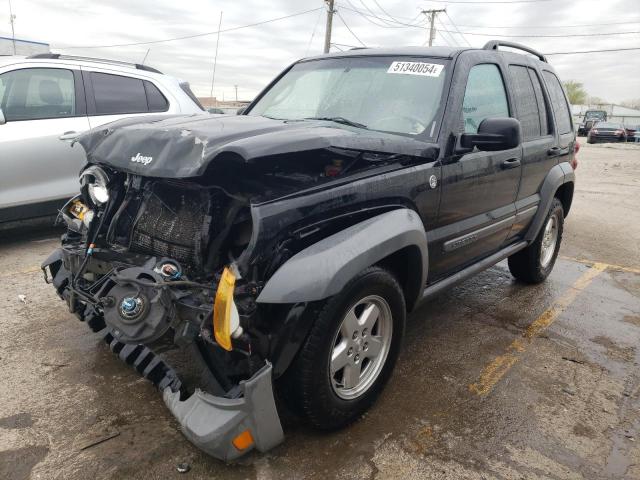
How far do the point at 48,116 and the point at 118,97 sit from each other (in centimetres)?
82

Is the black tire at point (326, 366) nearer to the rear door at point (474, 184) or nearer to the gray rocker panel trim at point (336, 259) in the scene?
the gray rocker panel trim at point (336, 259)

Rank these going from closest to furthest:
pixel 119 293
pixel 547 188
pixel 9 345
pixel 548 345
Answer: pixel 119 293, pixel 9 345, pixel 548 345, pixel 547 188

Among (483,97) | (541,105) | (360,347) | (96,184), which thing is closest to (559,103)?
(541,105)

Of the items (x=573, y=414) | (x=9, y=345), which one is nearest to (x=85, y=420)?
(x=9, y=345)

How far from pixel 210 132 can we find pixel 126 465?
1.58 m

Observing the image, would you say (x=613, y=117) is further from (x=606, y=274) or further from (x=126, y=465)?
(x=126, y=465)

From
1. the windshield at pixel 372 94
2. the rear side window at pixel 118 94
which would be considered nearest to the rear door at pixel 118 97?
the rear side window at pixel 118 94

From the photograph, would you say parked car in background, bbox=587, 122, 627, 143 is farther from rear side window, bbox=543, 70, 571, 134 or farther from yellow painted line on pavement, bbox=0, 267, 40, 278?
yellow painted line on pavement, bbox=0, 267, 40, 278

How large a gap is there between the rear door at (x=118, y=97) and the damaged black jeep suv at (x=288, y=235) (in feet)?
9.79

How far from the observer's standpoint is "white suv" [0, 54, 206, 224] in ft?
16.8

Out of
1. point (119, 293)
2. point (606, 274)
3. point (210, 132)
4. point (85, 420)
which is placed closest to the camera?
point (119, 293)

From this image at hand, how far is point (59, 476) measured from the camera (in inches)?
90.2

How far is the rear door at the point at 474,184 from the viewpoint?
3.19 meters

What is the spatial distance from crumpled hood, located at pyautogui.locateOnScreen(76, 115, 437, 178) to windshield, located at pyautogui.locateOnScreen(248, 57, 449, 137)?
0.33 metres
